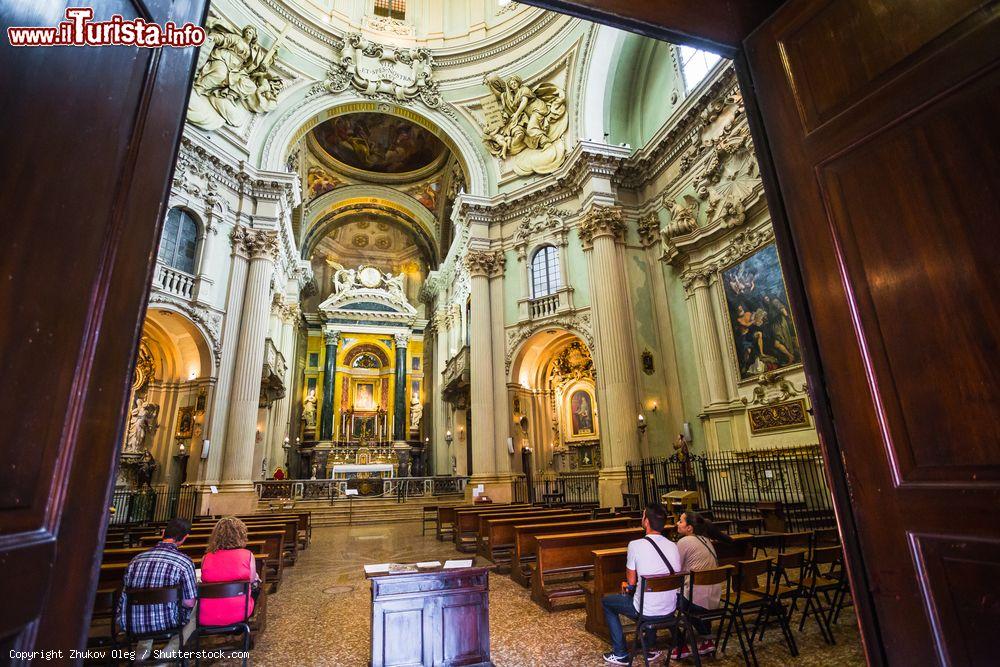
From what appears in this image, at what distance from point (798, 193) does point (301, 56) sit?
1806 cm

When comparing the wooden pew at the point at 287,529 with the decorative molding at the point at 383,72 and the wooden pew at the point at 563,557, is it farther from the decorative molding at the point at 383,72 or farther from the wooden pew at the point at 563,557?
the decorative molding at the point at 383,72

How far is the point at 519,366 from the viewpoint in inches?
615

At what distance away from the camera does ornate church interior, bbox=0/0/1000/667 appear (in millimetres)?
2025

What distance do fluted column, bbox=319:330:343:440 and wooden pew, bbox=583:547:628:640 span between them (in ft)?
69.3

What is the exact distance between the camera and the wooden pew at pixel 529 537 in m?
6.14

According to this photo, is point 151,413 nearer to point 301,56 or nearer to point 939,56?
point 301,56

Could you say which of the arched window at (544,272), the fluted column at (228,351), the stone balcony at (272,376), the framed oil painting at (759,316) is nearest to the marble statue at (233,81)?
the fluted column at (228,351)

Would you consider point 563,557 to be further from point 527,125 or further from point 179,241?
point 527,125

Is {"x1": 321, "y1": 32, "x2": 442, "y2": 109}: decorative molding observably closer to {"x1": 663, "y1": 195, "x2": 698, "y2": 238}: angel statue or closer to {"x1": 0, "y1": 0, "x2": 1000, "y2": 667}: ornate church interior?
{"x1": 0, "y1": 0, "x2": 1000, "y2": 667}: ornate church interior

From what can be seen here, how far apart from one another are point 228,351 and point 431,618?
11.9 metres

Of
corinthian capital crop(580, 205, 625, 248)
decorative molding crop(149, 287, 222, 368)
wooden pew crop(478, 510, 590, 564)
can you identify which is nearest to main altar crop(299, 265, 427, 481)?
decorative molding crop(149, 287, 222, 368)

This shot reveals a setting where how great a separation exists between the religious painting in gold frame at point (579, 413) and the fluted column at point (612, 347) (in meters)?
3.93

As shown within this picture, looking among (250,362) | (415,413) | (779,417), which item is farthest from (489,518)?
(415,413)

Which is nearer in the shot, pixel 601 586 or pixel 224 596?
pixel 224 596
